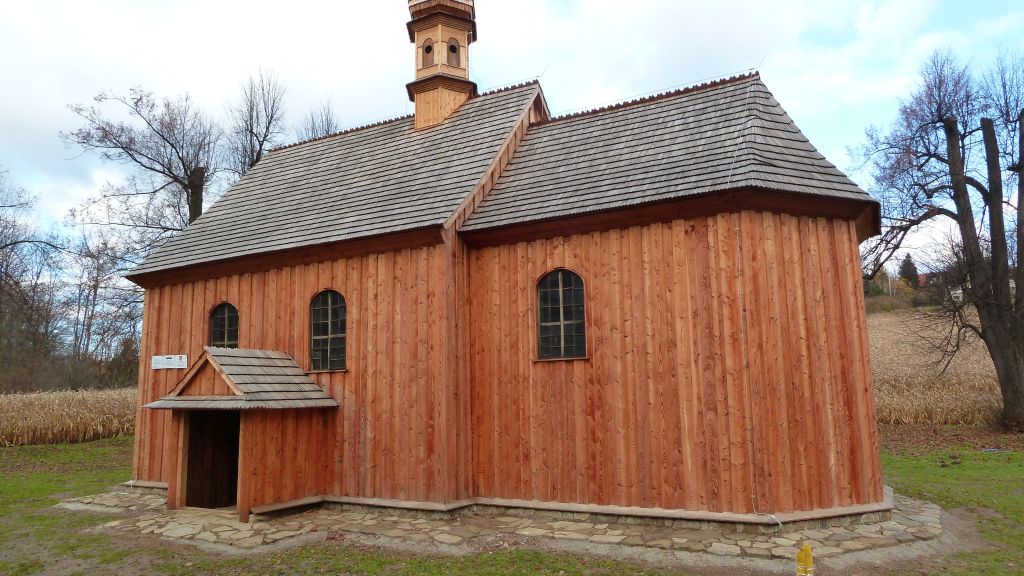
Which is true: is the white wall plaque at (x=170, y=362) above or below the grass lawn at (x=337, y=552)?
above

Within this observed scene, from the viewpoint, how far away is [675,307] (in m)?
9.32

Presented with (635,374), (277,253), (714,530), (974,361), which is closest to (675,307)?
(635,374)

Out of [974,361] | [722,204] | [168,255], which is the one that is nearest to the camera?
[722,204]

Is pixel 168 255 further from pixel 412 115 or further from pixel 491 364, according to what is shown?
pixel 491 364

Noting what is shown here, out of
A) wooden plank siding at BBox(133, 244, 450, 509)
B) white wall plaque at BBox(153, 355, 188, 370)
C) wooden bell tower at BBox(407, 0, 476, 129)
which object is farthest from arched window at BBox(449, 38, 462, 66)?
white wall plaque at BBox(153, 355, 188, 370)

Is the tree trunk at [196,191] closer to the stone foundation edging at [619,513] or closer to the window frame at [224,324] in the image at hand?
the window frame at [224,324]

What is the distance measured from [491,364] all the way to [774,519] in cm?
448

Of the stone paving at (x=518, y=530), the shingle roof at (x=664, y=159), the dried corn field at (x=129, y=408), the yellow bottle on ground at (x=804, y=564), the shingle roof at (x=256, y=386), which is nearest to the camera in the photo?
the yellow bottle on ground at (x=804, y=564)

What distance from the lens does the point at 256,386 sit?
10.2 m

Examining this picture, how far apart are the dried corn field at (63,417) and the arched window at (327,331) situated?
11.3m

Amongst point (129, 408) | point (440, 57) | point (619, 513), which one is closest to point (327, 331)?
point (619, 513)

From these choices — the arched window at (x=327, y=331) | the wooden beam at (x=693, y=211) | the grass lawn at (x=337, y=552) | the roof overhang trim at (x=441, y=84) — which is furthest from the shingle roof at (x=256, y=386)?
the roof overhang trim at (x=441, y=84)

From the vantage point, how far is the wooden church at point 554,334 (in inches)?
353

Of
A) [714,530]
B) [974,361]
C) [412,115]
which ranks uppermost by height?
[412,115]
